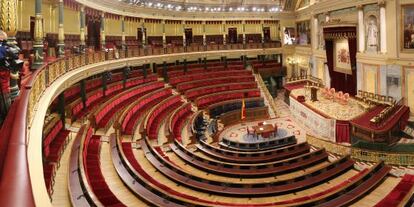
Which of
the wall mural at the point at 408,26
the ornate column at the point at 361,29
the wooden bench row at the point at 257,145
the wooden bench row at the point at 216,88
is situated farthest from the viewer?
the wooden bench row at the point at 216,88

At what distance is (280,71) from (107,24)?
16166mm

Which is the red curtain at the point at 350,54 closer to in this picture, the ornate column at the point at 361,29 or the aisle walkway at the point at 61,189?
the ornate column at the point at 361,29

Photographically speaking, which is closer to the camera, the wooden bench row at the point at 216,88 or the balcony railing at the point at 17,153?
the balcony railing at the point at 17,153

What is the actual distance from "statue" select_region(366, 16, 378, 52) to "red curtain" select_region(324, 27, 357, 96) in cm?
125

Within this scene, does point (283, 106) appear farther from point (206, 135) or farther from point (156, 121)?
point (156, 121)

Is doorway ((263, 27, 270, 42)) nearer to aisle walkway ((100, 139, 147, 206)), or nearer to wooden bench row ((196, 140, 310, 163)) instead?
wooden bench row ((196, 140, 310, 163))

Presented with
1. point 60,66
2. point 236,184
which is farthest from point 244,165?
point 60,66

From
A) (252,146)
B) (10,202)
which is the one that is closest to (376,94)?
(252,146)

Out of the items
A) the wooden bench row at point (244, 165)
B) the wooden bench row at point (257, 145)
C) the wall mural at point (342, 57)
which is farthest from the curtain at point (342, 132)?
the wall mural at point (342, 57)

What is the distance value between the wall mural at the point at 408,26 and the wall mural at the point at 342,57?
4939 millimetres

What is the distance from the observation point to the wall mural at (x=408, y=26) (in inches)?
663

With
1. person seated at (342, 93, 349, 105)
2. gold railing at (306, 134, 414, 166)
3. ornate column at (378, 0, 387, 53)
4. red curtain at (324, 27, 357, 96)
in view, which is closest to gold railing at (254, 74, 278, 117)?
red curtain at (324, 27, 357, 96)

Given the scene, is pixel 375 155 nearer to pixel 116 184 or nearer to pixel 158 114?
pixel 158 114

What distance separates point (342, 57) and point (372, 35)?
3.81 metres
